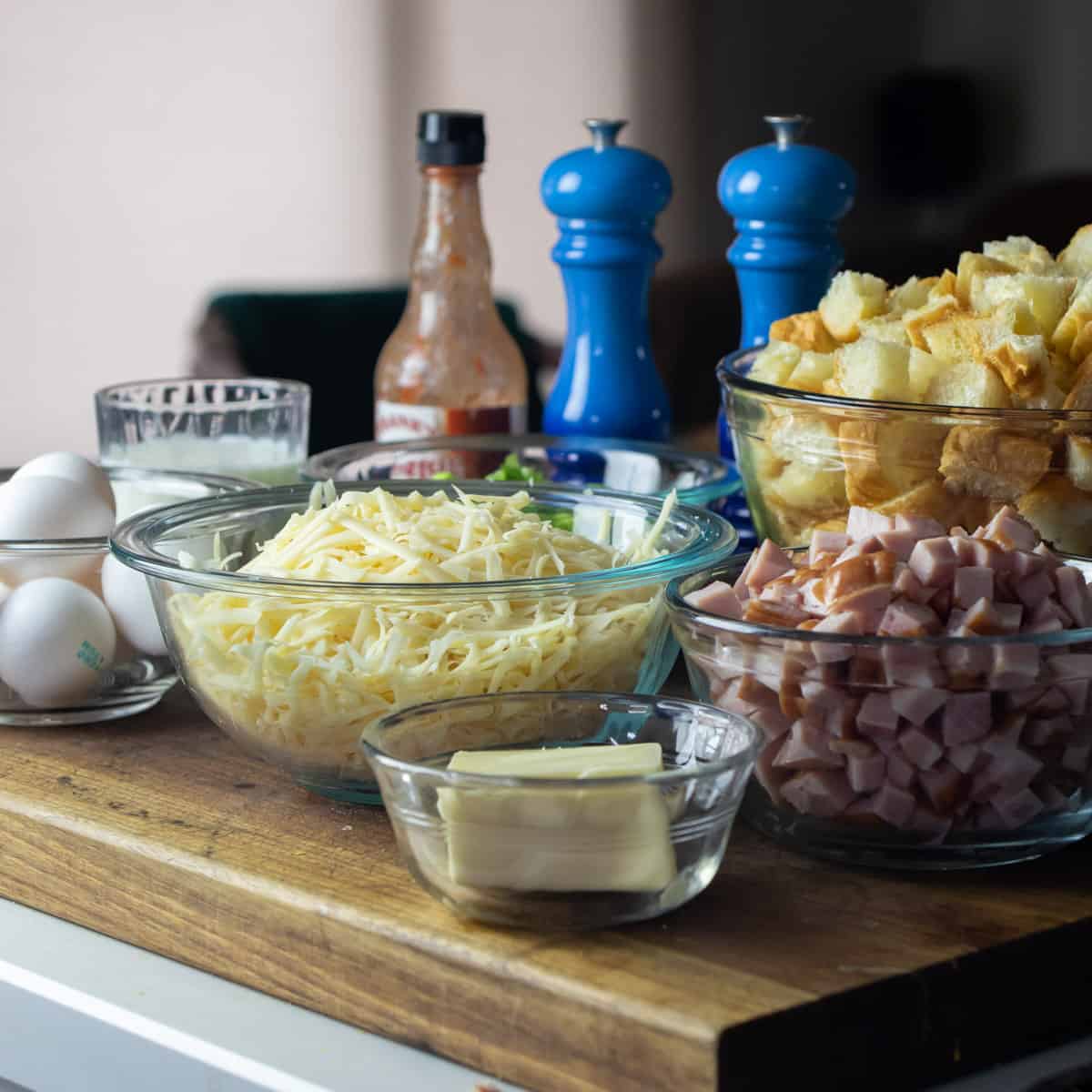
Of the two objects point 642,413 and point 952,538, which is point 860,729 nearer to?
point 952,538

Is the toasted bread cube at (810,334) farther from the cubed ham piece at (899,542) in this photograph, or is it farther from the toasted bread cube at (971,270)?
the cubed ham piece at (899,542)

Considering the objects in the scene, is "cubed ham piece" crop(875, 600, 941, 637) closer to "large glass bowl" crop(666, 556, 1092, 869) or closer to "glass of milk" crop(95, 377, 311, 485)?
"large glass bowl" crop(666, 556, 1092, 869)

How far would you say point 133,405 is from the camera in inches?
55.4

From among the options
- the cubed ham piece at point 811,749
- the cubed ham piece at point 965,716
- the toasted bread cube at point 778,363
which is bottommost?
the cubed ham piece at point 811,749

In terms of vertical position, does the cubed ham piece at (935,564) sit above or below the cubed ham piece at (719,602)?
above

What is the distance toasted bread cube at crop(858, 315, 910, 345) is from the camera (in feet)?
3.24

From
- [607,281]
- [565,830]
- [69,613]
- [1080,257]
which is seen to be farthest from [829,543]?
[607,281]

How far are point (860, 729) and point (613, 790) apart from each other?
0.44 feet

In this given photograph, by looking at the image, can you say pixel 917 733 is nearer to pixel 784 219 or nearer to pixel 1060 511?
pixel 1060 511

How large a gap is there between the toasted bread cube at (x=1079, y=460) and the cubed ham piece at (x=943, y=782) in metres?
0.24

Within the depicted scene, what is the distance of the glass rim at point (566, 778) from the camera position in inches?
26.5

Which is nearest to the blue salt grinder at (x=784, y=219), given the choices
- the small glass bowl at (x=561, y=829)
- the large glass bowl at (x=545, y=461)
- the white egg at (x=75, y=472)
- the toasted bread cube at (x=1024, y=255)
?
the large glass bowl at (x=545, y=461)

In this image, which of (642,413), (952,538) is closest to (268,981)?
(952,538)

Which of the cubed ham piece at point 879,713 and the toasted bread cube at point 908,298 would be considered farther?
the toasted bread cube at point 908,298
